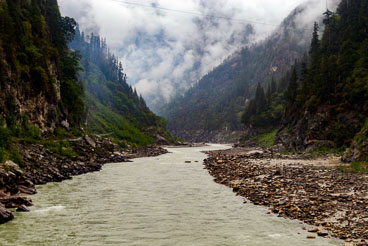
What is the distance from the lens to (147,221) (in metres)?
17.3

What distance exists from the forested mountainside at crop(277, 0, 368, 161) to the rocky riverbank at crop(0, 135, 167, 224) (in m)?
35.3

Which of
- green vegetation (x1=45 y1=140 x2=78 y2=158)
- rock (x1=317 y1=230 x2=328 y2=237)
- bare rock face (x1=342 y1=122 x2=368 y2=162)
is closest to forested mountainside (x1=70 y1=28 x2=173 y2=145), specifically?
green vegetation (x1=45 y1=140 x2=78 y2=158)

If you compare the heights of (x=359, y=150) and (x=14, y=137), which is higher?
(x=14, y=137)

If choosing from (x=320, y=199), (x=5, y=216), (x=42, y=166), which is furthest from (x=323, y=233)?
(x=42, y=166)

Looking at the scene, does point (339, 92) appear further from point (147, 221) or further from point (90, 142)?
A: point (147, 221)

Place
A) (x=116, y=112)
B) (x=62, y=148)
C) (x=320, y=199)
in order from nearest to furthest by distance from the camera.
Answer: (x=320, y=199), (x=62, y=148), (x=116, y=112)

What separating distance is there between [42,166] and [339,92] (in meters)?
54.1

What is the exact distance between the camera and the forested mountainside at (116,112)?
111 metres

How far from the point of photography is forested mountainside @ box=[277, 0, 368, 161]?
167ft

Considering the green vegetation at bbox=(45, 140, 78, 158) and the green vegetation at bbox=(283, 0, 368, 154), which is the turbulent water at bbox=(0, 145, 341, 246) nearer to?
the green vegetation at bbox=(45, 140, 78, 158)

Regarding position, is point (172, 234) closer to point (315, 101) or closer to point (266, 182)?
point (266, 182)

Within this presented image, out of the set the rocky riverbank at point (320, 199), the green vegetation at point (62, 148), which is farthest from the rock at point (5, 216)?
the green vegetation at point (62, 148)

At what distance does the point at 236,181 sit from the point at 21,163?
22.2 m

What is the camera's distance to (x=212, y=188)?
28562 mm
